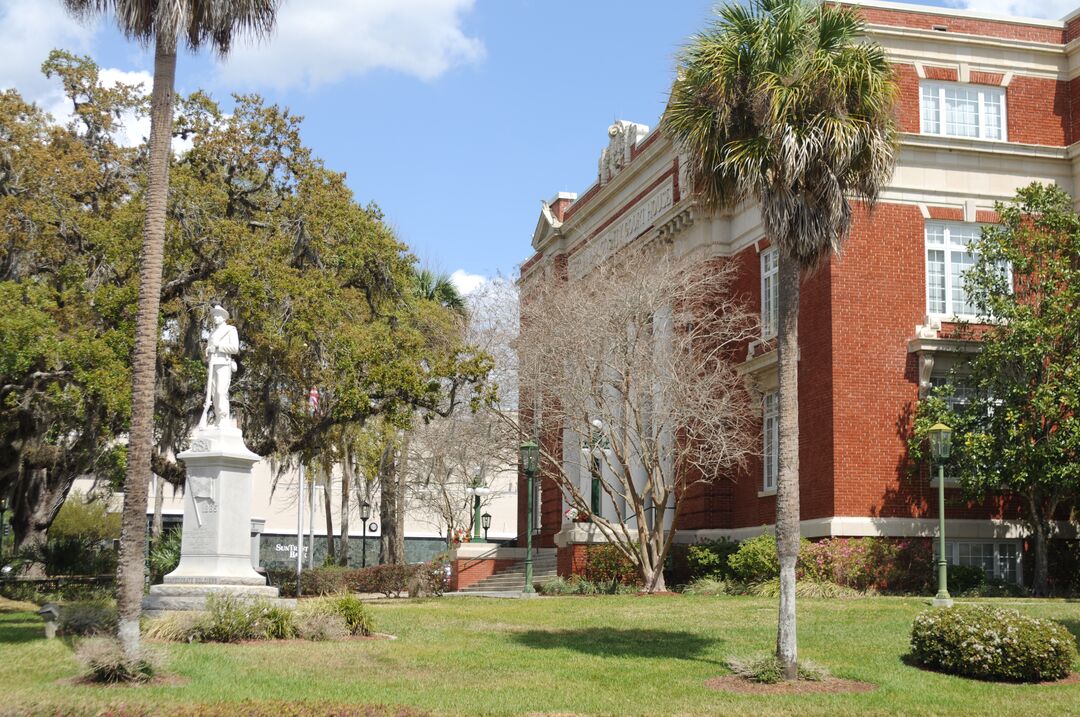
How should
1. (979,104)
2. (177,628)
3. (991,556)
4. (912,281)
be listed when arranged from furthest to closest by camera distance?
(979,104), (912,281), (991,556), (177,628)

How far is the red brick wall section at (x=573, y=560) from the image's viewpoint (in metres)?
34.3

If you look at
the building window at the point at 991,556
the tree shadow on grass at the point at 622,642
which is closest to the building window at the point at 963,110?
the building window at the point at 991,556

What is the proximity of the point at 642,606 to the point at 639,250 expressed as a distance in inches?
493

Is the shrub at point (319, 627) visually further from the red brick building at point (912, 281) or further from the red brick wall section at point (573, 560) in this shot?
the red brick wall section at point (573, 560)

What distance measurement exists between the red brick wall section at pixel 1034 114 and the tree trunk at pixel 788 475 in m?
17.7

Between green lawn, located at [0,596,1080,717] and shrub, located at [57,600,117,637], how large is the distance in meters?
0.53

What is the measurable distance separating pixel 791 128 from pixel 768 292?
17.7 m

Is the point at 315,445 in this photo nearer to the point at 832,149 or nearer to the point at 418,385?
the point at 418,385

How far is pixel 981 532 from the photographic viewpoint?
98.3ft

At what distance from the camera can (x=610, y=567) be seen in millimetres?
33188

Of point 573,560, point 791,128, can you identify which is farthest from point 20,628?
point 573,560

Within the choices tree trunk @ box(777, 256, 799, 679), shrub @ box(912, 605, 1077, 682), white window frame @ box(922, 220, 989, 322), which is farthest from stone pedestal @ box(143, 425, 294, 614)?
A: white window frame @ box(922, 220, 989, 322)

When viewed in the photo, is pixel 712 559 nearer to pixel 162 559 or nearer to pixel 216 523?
pixel 162 559

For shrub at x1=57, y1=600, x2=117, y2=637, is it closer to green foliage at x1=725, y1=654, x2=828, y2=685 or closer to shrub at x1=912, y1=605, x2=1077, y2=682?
green foliage at x1=725, y1=654, x2=828, y2=685
